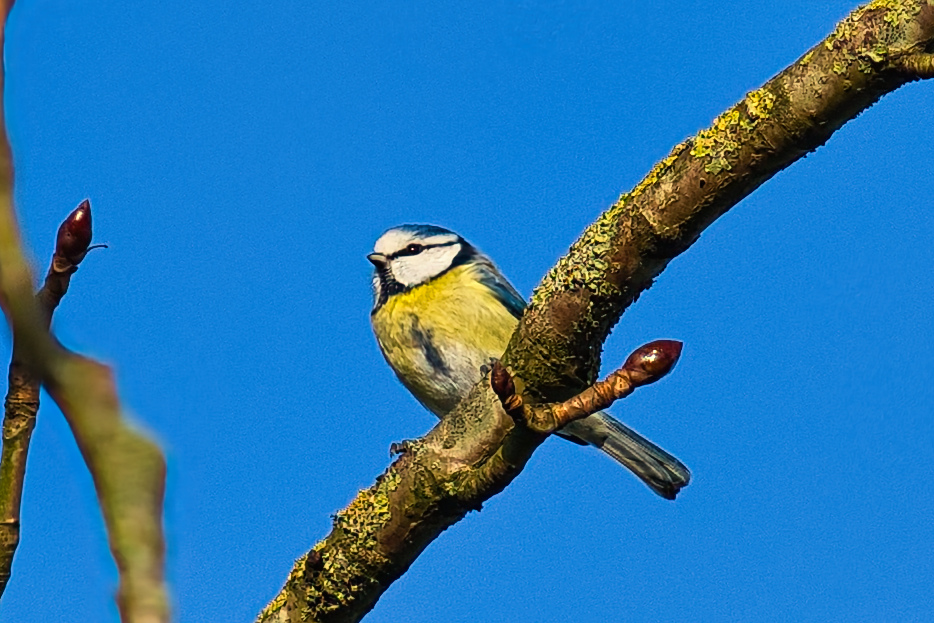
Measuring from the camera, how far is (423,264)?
619 centimetres

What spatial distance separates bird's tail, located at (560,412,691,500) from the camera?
5.85 meters

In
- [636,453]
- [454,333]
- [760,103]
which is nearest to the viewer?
[760,103]

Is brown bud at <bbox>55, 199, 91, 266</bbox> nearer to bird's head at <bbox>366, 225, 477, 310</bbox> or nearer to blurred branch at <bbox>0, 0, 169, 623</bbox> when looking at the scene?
blurred branch at <bbox>0, 0, 169, 623</bbox>

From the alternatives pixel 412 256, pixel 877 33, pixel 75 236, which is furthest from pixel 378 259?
pixel 75 236

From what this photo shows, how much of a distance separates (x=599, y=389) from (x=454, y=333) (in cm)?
366

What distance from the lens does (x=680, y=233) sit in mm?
2314

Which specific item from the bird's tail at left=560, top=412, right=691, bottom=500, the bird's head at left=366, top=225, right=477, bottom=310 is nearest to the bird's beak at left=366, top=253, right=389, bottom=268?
the bird's head at left=366, top=225, right=477, bottom=310

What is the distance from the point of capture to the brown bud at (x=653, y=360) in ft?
5.76

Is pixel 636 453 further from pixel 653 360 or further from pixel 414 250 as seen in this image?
pixel 653 360

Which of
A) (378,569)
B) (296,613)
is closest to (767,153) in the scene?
(378,569)

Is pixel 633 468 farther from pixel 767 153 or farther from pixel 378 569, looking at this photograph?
pixel 767 153

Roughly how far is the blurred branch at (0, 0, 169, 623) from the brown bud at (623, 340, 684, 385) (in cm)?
127

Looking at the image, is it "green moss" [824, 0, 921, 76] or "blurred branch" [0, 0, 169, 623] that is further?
"green moss" [824, 0, 921, 76]

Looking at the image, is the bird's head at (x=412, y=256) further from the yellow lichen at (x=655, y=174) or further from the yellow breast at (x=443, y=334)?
Result: the yellow lichen at (x=655, y=174)
